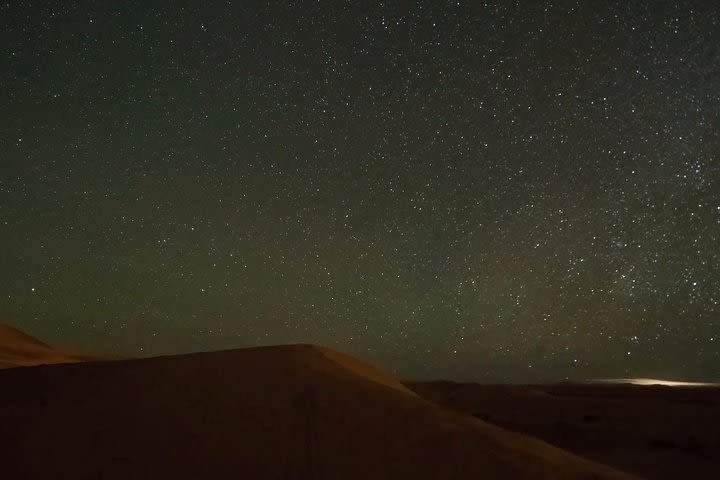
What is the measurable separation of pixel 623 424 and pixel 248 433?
16163 millimetres

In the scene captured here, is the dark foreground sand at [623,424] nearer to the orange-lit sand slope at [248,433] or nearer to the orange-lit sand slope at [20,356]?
the orange-lit sand slope at [248,433]

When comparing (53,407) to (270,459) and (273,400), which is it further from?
(270,459)

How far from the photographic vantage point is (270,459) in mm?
8227

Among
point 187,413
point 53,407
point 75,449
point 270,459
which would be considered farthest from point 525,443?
point 53,407

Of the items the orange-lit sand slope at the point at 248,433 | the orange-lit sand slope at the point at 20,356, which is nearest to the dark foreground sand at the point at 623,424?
the orange-lit sand slope at the point at 248,433

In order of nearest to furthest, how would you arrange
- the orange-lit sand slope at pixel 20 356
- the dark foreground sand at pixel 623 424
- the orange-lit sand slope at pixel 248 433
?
the orange-lit sand slope at pixel 248 433 → the dark foreground sand at pixel 623 424 → the orange-lit sand slope at pixel 20 356

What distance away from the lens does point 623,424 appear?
67.1 ft

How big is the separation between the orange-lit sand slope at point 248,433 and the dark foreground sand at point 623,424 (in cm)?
746

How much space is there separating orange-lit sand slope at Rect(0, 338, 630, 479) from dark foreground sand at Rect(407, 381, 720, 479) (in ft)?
24.5

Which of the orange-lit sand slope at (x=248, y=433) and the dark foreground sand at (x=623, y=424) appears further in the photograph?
the dark foreground sand at (x=623, y=424)

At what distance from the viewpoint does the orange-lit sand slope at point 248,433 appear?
8078 mm

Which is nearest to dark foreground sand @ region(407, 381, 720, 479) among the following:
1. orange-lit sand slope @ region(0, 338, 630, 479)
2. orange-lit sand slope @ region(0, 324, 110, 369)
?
orange-lit sand slope @ region(0, 338, 630, 479)

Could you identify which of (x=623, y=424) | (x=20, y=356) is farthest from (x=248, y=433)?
(x=20, y=356)

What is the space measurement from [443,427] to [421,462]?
1034 millimetres
